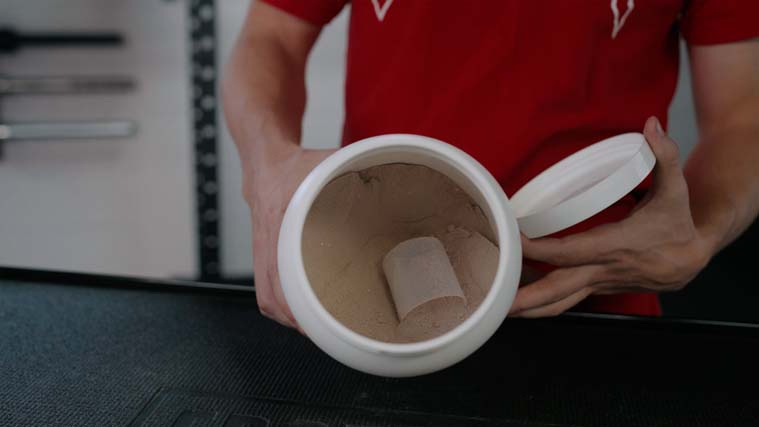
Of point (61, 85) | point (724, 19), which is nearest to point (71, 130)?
point (61, 85)

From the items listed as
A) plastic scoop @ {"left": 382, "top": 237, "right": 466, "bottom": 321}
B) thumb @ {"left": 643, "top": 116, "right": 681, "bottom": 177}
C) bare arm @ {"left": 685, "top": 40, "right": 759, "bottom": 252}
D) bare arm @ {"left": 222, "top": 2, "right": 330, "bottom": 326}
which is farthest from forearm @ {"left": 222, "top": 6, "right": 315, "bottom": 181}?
bare arm @ {"left": 685, "top": 40, "right": 759, "bottom": 252}

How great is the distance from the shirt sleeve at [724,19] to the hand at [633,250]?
0.68ft

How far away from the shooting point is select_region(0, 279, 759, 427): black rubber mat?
0.37m

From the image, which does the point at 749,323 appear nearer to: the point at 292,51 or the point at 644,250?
the point at 644,250

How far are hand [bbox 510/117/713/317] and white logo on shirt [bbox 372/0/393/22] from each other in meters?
0.28

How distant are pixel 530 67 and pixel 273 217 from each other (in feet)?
1.02

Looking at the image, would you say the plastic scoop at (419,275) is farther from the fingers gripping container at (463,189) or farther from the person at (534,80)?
the person at (534,80)

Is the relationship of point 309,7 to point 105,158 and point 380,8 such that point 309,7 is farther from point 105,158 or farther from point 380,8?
point 105,158

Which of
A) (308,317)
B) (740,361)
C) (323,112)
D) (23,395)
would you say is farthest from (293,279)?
(323,112)

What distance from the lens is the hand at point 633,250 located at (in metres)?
0.38

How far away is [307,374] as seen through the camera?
41 cm

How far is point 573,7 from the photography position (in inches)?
21.1

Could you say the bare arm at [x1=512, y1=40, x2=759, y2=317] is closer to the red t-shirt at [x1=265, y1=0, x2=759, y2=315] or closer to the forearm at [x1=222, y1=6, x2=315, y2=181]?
the red t-shirt at [x1=265, y1=0, x2=759, y2=315]

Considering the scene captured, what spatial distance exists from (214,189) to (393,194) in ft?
4.94
